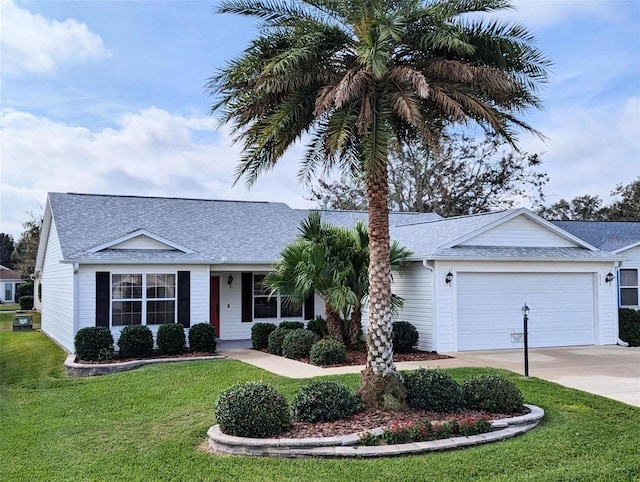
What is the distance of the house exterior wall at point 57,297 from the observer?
52.5 ft

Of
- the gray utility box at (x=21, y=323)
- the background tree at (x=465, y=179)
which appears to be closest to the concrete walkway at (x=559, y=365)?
the gray utility box at (x=21, y=323)

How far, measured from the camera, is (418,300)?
15633mm

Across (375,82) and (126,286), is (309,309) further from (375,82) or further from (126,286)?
(375,82)

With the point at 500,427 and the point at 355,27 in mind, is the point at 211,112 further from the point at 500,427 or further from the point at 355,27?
the point at 500,427

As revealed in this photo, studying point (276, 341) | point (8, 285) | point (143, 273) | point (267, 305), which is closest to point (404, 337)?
point (276, 341)

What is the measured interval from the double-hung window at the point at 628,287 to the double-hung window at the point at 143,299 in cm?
1394

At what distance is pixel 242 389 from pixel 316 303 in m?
11.7

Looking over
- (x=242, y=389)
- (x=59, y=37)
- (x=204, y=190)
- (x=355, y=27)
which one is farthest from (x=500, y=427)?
(x=204, y=190)

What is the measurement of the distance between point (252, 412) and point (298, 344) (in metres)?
7.16

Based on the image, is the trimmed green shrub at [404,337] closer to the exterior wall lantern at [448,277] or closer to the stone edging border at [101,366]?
the exterior wall lantern at [448,277]

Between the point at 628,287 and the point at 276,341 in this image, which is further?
the point at 628,287

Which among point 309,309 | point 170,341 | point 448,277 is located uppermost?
point 448,277

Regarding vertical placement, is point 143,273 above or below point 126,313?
above

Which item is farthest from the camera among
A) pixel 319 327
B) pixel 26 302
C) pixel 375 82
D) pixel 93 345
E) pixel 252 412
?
pixel 26 302
